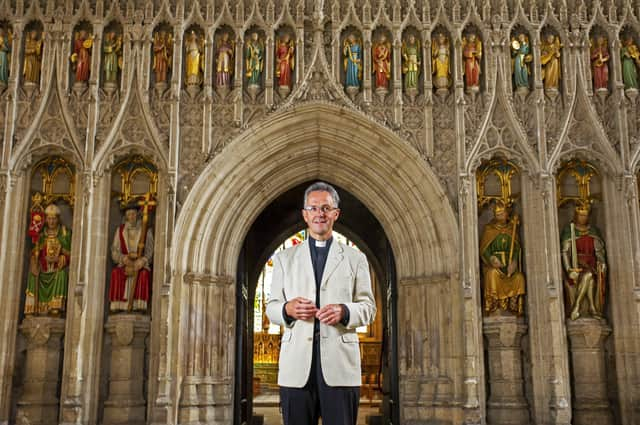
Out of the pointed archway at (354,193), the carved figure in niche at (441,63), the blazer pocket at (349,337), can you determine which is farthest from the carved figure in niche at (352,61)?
the blazer pocket at (349,337)

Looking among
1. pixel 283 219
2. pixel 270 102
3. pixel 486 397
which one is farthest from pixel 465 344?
pixel 283 219

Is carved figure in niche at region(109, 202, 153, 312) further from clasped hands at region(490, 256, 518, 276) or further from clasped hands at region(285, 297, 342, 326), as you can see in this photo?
clasped hands at region(285, 297, 342, 326)

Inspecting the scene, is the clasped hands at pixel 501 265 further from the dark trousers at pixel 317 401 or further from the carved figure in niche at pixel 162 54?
the dark trousers at pixel 317 401

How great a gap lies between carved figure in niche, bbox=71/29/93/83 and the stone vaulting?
0.03 meters

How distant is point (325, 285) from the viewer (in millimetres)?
3863

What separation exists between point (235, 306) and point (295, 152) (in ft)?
8.18

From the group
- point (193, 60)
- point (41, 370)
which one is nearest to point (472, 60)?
point (193, 60)

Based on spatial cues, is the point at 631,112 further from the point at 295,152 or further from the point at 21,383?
the point at 21,383

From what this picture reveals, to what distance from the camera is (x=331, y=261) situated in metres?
3.91

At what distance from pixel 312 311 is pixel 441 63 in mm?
8266

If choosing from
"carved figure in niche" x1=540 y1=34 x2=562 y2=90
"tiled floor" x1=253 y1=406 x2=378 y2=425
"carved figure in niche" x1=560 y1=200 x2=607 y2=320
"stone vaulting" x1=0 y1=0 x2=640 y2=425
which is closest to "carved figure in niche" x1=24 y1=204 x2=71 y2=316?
"stone vaulting" x1=0 y1=0 x2=640 y2=425

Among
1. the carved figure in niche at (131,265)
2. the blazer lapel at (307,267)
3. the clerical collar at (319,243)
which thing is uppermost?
the carved figure in niche at (131,265)

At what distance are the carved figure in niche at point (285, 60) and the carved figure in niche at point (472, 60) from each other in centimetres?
258

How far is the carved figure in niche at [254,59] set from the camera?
1118 cm
